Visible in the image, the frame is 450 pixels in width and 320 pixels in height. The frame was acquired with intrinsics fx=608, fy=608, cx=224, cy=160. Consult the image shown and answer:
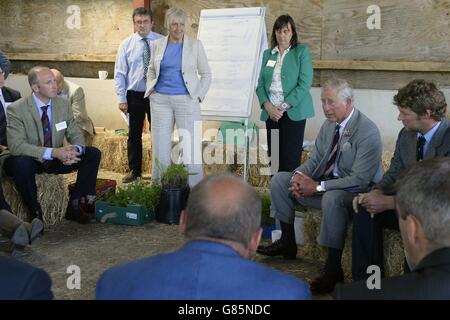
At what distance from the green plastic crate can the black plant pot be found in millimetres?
110

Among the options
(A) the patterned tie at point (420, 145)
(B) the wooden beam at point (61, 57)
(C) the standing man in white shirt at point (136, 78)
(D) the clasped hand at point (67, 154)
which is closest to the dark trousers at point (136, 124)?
(C) the standing man in white shirt at point (136, 78)

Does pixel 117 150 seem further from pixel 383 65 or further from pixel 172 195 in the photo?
pixel 383 65

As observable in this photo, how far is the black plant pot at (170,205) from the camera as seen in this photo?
459 centimetres

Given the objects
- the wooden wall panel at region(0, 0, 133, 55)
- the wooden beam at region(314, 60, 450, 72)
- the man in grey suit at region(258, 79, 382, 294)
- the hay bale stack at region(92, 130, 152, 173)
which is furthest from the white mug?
the man in grey suit at region(258, 79, 382, 294)

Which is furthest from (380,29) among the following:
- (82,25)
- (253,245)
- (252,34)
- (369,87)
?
(253,245)

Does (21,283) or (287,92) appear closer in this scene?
(21,283)

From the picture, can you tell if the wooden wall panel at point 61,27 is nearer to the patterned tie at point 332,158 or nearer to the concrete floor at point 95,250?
the concrete floor at point 95,250

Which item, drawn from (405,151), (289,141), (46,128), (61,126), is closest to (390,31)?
(289,141)

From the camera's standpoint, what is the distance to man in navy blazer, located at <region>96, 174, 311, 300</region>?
1.29 metres

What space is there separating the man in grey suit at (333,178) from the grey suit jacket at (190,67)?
62.0 inches

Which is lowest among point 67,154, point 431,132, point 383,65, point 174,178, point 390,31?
point 174,178

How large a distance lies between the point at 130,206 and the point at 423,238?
10.6 feet

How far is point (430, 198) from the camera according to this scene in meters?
1.59

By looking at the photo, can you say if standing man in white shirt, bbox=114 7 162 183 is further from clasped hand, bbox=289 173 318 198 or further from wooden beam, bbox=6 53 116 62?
clasped hand, bbox=289 173 318 198
